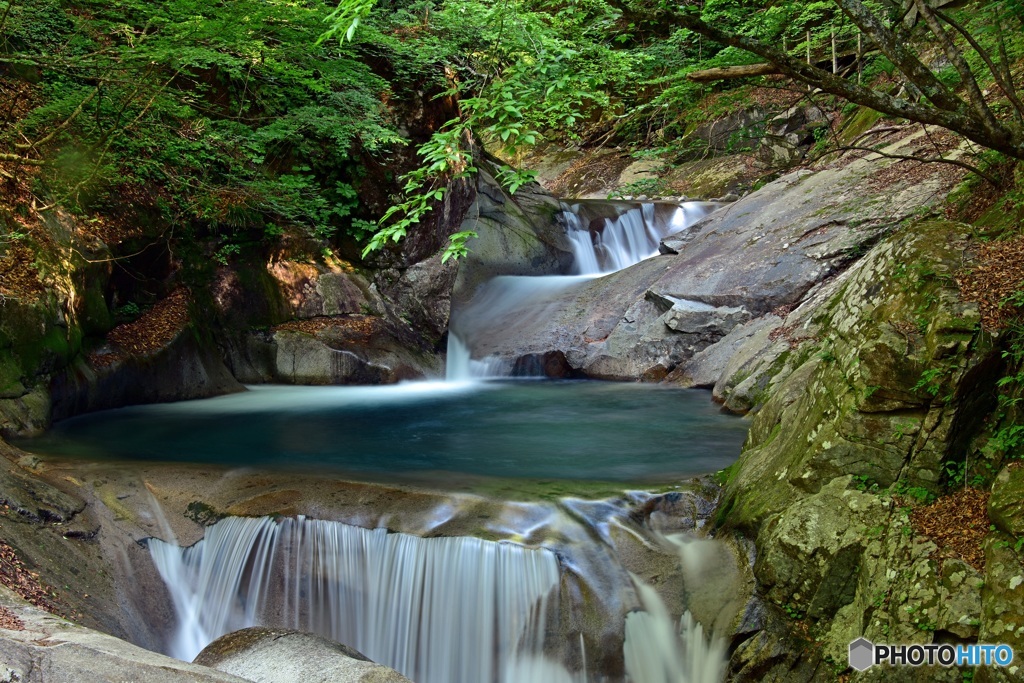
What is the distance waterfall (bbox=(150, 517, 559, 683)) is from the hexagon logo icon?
6.17 ft

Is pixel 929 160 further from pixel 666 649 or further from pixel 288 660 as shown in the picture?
pixel 288 660

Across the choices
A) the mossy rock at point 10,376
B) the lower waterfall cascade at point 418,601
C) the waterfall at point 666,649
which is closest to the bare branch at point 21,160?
the mossy rock at point 10,376

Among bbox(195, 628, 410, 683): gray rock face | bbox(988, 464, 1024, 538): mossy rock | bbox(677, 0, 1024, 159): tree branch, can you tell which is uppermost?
bbox(677, 0, 1024, 159): tree branch

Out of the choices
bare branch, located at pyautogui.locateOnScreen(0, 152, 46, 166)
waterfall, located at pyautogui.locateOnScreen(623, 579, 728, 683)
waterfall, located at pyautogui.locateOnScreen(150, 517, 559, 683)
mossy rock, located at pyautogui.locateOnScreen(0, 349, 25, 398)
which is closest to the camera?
waterfall, located at pyautogui.locateOnScreen(623, 579, 728, 683)

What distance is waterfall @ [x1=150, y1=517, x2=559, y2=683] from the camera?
502cm

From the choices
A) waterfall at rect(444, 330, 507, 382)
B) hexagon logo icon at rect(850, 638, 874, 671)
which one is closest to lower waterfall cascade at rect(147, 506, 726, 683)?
hexagon logo icon at rect(850, 638, 874, 671)

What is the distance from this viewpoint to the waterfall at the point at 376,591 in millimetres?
5016

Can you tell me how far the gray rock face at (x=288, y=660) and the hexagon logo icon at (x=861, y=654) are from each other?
2460mm

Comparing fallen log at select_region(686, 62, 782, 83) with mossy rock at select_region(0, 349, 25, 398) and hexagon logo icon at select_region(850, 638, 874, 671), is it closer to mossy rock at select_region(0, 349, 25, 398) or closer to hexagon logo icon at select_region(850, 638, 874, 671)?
hexagon logo icon at select_region(850, 638, 874, 671)

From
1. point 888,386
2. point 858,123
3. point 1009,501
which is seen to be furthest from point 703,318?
point 1009,501

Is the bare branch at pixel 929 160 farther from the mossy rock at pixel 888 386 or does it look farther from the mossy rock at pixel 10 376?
the mossy rock at pixel 10 376

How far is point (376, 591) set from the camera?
524cm

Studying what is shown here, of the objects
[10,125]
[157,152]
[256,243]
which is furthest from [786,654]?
[256,243]

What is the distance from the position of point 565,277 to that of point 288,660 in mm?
11774
